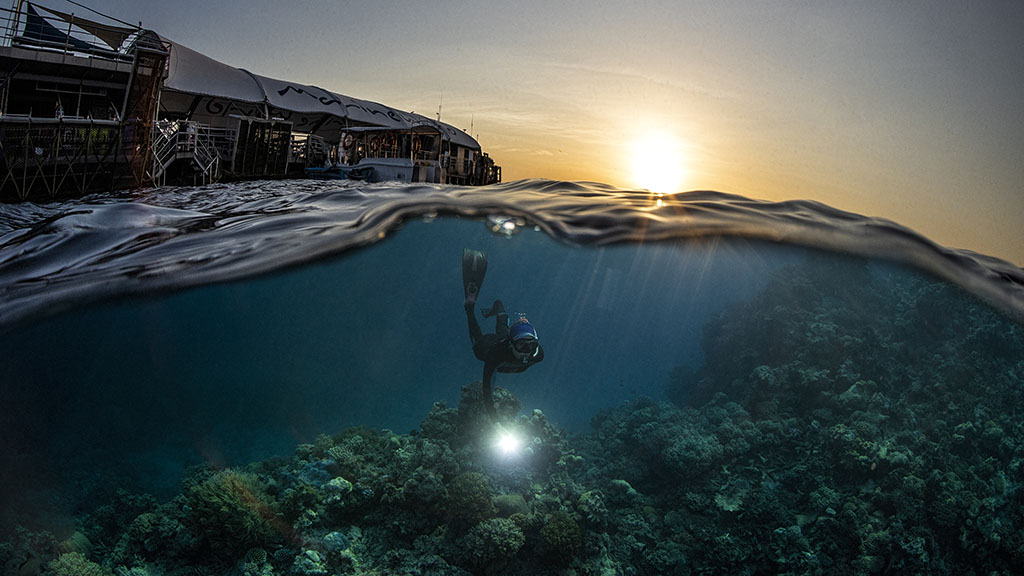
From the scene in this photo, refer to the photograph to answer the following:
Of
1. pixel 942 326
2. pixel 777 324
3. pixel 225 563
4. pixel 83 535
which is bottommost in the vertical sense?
pixel 83 535

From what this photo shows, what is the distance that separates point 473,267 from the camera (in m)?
16.9

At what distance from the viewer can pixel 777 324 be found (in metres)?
15.5

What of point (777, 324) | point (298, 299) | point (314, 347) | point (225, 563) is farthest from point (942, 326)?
point (314, 347)

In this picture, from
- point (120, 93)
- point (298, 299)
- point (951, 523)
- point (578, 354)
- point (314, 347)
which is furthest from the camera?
point (578, 354)

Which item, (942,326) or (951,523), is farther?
(942,326)

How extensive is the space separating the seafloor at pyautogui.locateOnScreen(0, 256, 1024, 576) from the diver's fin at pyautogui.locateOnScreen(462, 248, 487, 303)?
218 inches

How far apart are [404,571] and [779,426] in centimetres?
889

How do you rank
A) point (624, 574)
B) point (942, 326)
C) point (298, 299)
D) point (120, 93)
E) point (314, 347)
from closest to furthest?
point (624, 574) < point (942, 326) < point (298, 299) < point (120, 93) < point (314, 347)

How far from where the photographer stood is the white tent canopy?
2562cm

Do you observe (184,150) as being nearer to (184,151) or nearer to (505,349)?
(184,151)

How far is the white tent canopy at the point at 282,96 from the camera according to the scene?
84.1 feet

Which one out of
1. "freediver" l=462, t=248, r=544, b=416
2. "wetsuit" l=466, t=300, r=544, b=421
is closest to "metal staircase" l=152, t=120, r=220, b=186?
"freediver" l=462, t=248, r=544, b=416

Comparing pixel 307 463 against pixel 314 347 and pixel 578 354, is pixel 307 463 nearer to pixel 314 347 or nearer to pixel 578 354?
pixel 314 347

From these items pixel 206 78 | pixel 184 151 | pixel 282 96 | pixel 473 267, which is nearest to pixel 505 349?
pixel 473 267
